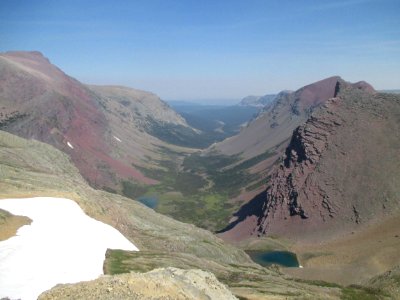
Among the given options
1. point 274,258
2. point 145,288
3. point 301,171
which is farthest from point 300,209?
point 145,288

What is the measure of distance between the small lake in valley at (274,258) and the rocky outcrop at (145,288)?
78.5 meters

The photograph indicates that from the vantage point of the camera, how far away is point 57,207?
6694 centimetres

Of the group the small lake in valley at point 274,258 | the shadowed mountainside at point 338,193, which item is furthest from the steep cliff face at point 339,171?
the small lake in valley at point 274,258

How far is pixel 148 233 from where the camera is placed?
83.2m

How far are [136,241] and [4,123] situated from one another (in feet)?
443

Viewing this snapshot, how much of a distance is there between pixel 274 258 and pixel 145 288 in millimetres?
92642

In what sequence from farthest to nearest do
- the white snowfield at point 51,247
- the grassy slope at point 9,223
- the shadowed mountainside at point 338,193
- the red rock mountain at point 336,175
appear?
1. the red rock mountain at point 336,175
2. the shadowed mountainside at point 338,193
3. the grassy slope at point 9,223
4. the white snowfield at point 51,247

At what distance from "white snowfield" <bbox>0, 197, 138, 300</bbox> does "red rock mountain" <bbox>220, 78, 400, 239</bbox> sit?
3092 inches

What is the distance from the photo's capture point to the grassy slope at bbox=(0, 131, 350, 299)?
201ft

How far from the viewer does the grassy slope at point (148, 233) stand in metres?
61.2

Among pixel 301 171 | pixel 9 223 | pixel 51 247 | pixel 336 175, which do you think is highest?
pixel 9 223

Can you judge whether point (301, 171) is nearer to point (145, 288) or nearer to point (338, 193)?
point (338, 193)

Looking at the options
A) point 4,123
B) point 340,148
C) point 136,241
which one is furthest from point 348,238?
point 4,123

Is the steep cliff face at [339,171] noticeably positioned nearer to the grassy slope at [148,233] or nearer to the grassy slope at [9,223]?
the grassy slope at [148,233]
